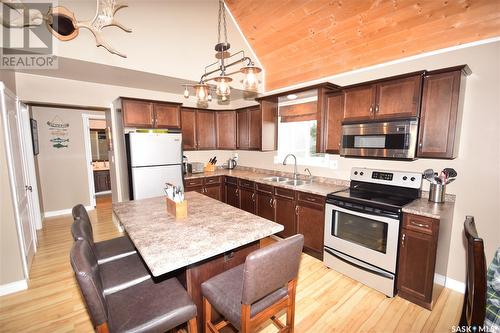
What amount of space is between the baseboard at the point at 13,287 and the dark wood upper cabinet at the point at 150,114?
90.0 inches

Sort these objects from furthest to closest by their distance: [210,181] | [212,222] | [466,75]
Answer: [210,181], [466,75], [212,222]

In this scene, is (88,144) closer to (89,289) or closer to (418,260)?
(89,289)

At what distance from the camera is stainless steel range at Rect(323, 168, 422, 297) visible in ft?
7.12

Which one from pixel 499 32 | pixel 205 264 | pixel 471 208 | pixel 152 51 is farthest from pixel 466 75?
pixel 152 51

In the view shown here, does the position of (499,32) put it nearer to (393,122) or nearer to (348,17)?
(393,122)

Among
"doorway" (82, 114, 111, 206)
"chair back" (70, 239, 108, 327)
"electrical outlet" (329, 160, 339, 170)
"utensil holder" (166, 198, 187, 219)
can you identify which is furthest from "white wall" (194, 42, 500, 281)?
"doorway" (82, 114, 111, 206)

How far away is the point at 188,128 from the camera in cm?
444

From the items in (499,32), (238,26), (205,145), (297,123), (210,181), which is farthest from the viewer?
(205,145)

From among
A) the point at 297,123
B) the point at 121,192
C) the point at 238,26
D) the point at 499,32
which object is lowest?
the point at 121,192

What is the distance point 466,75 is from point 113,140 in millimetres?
5032

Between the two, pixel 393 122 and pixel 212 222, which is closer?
pixel 212 222

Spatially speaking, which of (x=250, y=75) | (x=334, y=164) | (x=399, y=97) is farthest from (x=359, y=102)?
(x=250, y=75)

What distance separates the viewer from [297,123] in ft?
12.8

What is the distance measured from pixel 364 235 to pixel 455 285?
3.59ft
